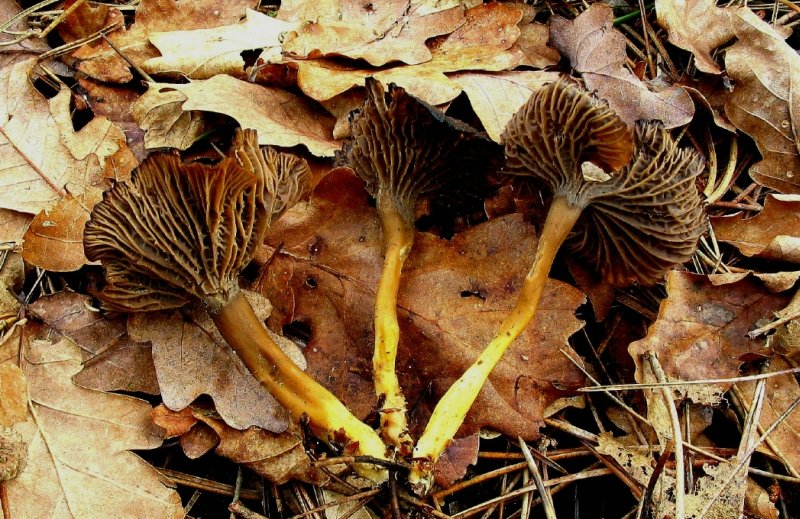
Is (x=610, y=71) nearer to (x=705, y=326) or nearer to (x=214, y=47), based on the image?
(x=705, y=326)

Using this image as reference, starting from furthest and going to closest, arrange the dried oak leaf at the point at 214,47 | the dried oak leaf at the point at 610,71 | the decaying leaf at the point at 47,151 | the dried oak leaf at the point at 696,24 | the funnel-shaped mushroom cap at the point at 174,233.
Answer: the dried oak leaf at the point at 696,24, the dried oak leaf at the point at 214,47, the dried oak leaf at the point at 610,71, the decaying leaf at the point at 47,151, the funnel-shaped mushroom cap at the point at 174,233

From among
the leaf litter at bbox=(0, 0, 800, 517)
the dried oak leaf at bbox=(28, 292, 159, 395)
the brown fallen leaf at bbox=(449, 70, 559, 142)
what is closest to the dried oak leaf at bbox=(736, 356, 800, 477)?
the leaf litter at bbox=(0, 0, 800, 517)

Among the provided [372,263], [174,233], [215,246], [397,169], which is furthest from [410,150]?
[174,233]

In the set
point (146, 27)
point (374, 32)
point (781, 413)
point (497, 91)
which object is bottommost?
point (781, 413)

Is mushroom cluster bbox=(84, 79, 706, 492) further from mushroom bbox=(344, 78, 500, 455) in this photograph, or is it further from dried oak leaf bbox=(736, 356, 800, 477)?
dried oak leaf bbox=(736, 356, 800, 477)

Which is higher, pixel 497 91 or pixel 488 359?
pixel 497 91

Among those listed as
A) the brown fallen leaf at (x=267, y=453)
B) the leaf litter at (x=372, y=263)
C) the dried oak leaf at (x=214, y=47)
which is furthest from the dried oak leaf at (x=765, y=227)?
the dried oak leaf at (x=214, y=47)

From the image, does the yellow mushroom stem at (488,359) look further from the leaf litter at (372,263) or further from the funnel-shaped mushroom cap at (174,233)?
the funnel-shaped mushroom cap at (174,233)
